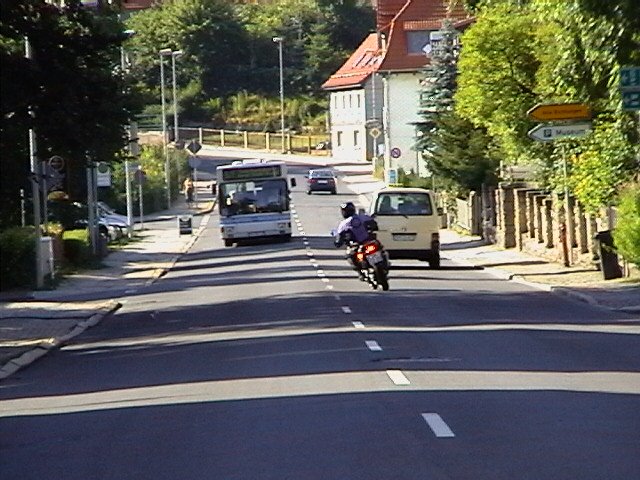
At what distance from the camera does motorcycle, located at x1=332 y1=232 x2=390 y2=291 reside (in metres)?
30.5

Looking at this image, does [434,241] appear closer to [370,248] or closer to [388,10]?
[370,248]

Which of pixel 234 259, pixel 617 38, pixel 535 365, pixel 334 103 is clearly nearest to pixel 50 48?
pixel 617 38

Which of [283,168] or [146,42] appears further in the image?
[146,42]

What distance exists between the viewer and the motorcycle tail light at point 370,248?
30506 mm

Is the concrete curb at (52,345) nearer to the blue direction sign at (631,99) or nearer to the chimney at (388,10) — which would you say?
the blue direction sign at (631,99)

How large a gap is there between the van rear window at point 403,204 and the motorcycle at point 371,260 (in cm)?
641

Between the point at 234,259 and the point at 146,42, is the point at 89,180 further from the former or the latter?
the point at 146,42

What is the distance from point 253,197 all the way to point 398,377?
1433 inches

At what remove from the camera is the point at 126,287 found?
1475 inches

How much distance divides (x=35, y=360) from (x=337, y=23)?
111170 mm

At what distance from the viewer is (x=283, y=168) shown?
51.7 meters

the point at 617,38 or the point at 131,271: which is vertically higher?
the point at 617,38

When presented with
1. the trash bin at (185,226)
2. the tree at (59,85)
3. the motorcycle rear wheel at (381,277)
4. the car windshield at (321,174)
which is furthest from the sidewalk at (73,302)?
the car windshield at (321,174)

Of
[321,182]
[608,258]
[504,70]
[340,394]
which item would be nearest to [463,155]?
[504,70]
